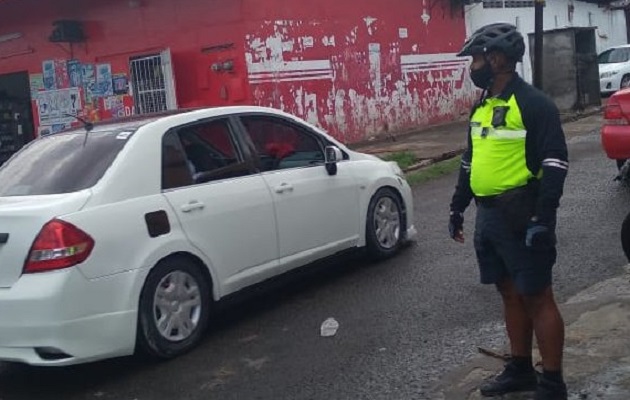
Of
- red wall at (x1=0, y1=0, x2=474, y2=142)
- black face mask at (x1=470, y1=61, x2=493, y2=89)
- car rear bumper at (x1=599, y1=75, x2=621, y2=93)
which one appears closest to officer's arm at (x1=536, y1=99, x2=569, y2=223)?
black face mask at (x1=470, y1=61, x2=493, y2=89)

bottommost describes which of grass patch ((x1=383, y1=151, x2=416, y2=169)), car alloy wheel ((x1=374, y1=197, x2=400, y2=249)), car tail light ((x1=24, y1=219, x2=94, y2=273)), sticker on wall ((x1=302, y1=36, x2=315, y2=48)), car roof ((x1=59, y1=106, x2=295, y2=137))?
grass patch ((x1=383, y1=151, x2=416, y2=169))

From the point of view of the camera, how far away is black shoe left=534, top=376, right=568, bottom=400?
408 cm

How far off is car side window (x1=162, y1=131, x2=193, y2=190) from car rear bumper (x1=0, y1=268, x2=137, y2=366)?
2.81 feet

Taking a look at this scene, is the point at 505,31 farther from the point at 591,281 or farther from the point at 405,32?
the point at 405,32

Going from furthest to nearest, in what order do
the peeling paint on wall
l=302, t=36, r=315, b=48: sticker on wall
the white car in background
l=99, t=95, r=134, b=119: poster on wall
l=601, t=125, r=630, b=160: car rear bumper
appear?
the white car in background → l=99, t=95, r=134, b=119: poster on wall → l=302, t=36, r=315, b=48: sticker on wall → the peeling paint on wall → l=601, t=125, r=630, b=160: car rear bumper

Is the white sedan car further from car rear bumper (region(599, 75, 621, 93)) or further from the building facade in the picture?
car rear bumper (region(599, 75, 621, 93))

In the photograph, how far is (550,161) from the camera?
3936 millimetres

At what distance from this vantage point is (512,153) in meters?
4.13

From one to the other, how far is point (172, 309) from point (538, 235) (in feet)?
8.43

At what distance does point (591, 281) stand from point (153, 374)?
3160mm

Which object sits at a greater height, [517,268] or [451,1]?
[451,1]

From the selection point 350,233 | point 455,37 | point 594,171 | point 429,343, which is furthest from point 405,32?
point 429,343

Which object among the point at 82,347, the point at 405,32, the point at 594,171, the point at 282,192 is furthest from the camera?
the point at 405,32

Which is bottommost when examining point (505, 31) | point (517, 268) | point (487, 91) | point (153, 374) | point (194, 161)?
point (153, 374)
